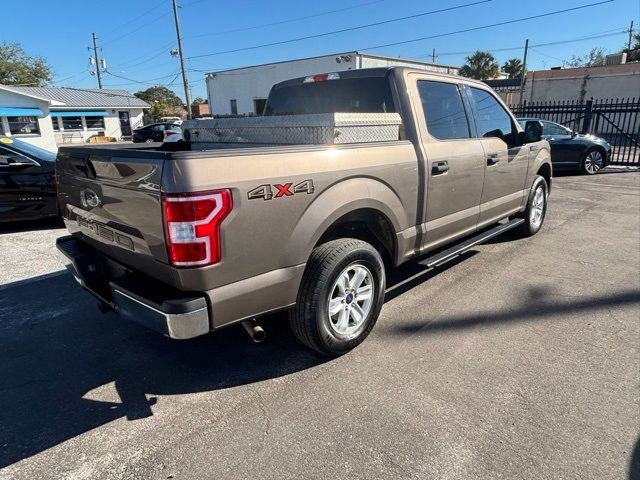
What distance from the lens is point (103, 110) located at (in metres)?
39.6

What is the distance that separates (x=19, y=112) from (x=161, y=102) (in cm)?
3563

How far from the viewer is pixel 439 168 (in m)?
3.64

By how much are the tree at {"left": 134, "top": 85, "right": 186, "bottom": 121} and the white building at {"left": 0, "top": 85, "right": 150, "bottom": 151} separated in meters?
9.33

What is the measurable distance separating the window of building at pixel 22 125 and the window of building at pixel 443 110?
111 ft

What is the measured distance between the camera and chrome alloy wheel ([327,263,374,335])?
117 inches

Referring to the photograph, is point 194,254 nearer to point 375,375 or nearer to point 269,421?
point 269,421

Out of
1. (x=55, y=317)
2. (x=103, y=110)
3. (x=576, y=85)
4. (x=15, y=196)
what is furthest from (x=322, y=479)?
(x=103, y=110)

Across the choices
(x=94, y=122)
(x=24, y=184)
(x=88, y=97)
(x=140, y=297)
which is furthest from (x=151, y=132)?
(x=140, y=297)

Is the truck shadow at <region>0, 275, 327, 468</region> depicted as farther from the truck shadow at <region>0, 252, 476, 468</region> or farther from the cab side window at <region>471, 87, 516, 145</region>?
the cab side window at <region>471, 87, 516, 145</region>

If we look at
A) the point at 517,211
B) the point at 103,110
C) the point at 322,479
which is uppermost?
the point at 103,110

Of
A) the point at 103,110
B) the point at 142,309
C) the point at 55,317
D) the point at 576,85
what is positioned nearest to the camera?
the point at 142,309

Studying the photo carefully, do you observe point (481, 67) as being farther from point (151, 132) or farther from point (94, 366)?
point (94, 366)

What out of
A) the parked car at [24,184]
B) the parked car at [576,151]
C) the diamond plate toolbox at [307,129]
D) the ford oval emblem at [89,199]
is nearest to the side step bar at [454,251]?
the diamond plate toolbox at [307,129]

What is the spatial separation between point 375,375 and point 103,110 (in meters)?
43.8
